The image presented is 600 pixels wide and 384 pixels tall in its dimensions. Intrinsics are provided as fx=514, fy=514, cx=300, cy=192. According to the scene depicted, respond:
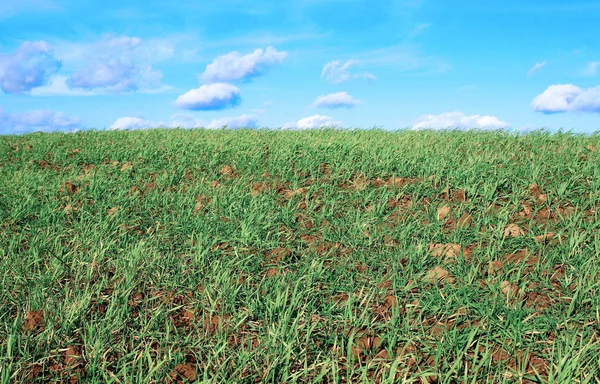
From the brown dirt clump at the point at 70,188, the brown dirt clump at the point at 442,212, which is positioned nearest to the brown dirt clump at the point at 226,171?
the brown dirt clump at the point at 70,188

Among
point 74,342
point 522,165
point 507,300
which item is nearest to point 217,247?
point 74,342

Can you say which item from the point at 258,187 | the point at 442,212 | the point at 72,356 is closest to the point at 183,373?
the point at 72,356

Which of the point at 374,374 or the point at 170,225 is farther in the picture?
the point at 170,225

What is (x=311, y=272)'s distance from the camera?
12.1ft

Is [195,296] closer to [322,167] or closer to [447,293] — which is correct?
[447,293]

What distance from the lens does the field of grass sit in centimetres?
290

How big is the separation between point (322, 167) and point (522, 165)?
239 centimetres

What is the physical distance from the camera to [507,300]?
3361 millimetres

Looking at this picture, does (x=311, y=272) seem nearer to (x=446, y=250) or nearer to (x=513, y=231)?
(x=446, y=250)

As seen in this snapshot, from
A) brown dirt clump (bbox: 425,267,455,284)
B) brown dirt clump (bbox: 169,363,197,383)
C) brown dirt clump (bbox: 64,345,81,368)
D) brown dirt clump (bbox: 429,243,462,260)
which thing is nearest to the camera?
brown dirt clump (bbox: 169,363,197,383)

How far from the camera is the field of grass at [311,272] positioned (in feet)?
9.52

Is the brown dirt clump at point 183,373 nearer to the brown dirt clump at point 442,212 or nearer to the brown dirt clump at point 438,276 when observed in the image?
the brown dirt clump at point 438,276

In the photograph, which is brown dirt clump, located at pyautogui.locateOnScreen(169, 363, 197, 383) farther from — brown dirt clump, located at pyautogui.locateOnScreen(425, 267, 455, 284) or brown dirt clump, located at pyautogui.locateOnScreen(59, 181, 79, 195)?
brown dirt clump, located at pyautogui.locateOnScreen(59, 181, 79, 195)

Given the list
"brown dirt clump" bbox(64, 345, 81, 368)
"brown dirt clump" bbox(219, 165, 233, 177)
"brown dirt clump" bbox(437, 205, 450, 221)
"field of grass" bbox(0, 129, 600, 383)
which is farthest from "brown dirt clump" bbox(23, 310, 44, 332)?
"brown dirt clump" bbox(219, 165, 233, 177)
